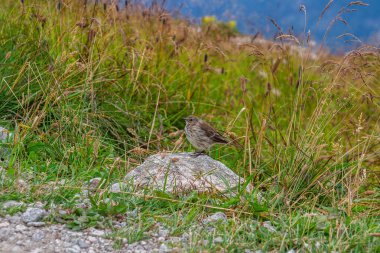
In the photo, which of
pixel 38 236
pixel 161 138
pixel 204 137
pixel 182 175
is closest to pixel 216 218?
pixel 182 175

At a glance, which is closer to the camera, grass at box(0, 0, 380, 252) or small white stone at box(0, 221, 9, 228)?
small white stone at box(0, 221, 9, 228)

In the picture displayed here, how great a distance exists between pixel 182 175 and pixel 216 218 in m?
0.87

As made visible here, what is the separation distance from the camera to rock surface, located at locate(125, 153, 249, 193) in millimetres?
5305

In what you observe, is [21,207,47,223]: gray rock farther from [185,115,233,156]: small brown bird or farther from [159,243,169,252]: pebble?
[185,115,233,156]: small brown bird

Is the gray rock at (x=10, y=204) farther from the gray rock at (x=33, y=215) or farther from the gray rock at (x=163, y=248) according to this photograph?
the gray rock at (x=163, y=248)

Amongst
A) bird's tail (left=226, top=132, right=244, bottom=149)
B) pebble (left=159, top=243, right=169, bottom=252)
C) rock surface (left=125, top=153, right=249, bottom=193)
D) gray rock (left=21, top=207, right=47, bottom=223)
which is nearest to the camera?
pebble (left=159, top=243, right=169, bottom=252)

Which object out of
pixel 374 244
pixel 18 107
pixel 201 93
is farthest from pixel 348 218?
pixel 201 93

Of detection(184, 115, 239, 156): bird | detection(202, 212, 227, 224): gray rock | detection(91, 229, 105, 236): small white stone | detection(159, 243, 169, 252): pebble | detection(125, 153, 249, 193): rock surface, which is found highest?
detection(184, 115, 239, 156): bird

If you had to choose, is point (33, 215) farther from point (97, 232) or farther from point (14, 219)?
point (97, 232)

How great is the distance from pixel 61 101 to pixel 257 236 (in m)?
2.86

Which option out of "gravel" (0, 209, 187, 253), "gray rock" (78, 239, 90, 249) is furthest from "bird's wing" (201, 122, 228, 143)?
"gray rock" (78, 239, 90, 249)

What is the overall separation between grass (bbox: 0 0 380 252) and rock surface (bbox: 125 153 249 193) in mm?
176

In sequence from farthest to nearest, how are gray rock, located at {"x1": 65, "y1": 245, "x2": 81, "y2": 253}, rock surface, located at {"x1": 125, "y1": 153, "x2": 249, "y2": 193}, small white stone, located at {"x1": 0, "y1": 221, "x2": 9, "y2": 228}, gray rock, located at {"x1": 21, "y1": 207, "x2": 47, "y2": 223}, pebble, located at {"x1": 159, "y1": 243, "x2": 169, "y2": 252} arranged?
rock surface, located at {"x1": 125, "y1": 153, "x2": 249, "y2": 193} → gray rock, located at {"x1": 21, "y1": 207, "x2": 47, "y2": 223} → small white stone, located at {"x1": 0, "y1": 221, "x2": 9, "y2": 228} → pebble, located at {"x1": 159, "y1": 243, "x2": 169, "y2": 252} → gray rock, located at {"x1": 65, "y1": 245, "x2": 81, "y2": 253}

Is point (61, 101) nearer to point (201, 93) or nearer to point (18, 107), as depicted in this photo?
point (18, 107)
